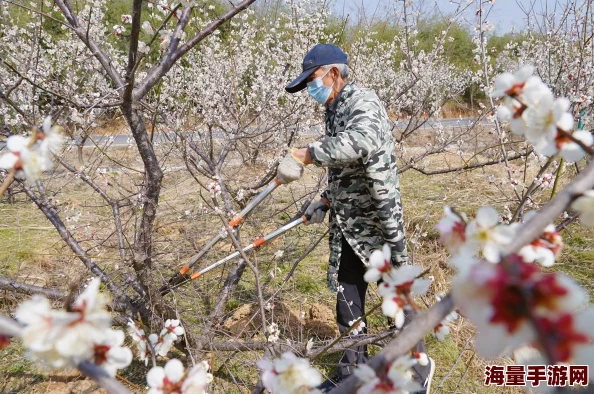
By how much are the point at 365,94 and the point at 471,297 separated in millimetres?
2044

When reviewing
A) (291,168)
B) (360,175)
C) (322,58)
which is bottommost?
(291,168)

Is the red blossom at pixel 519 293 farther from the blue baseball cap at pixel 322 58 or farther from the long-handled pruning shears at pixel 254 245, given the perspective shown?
the blue baseball cap at pixel 322 58

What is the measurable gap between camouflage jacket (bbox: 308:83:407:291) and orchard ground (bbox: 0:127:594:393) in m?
0.27

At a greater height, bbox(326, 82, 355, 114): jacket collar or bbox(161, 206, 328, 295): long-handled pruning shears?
bbox(326, 82, 355, 114): jacket collar

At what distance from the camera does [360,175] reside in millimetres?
2371

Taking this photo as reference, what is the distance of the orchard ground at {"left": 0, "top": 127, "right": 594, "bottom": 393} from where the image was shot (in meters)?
2.65

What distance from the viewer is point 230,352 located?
2.65m

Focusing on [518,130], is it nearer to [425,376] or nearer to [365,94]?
[365,94]

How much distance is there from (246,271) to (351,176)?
2.04 m

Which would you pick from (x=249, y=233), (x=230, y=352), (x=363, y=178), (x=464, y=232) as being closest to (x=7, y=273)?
(x=249, y=233)

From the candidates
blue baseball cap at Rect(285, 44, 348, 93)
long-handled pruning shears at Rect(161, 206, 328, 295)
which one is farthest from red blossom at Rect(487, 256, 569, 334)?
blue baseball cap at Rect(285, 44, 348, 93)

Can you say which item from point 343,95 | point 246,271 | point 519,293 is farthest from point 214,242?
Answer: point 519,293

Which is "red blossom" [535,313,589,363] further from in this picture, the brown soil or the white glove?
the brown soil

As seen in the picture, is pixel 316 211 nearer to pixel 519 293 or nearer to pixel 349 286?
pixel 349 286
